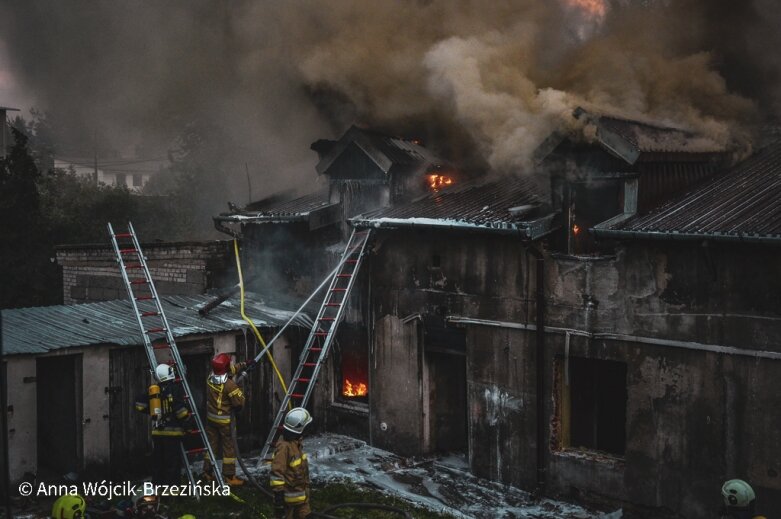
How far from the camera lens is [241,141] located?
19.9 m

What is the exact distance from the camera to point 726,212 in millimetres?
9445

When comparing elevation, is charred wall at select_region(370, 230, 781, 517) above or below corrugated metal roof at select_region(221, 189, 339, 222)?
below

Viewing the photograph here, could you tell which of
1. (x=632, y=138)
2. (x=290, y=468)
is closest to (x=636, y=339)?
(x=632, y=138)

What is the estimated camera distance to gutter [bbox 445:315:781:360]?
8977mm

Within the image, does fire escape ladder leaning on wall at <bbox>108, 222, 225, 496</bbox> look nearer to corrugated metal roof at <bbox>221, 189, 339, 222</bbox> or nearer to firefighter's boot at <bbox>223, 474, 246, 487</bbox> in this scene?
firefighter's boot at <bbox>223, 474, 246, 487</bbox>

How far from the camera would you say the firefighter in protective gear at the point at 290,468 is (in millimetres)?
8234

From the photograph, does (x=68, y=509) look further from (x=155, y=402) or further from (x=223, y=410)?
(x=223, y=410)

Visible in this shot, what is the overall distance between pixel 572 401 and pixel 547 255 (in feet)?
7.59

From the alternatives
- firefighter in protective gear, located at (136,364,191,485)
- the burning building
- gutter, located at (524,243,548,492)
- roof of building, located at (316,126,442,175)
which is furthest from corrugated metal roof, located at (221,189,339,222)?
gutter, located at (524,243,548,492)

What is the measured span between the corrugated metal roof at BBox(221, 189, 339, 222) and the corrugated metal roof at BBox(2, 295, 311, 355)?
68.8 inches

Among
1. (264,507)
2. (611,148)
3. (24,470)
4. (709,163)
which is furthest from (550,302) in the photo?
(24,470)

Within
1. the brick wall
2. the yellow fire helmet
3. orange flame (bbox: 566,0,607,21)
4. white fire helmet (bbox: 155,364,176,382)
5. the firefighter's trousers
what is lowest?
the firefighter's trousers

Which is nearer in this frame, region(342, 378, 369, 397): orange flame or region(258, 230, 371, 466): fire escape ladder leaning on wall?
region(258, 230, 371, 466): fire escape ladder leaning on wall

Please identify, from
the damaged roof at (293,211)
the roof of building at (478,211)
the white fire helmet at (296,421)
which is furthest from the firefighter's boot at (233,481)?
the damaged roof at (293,211)
